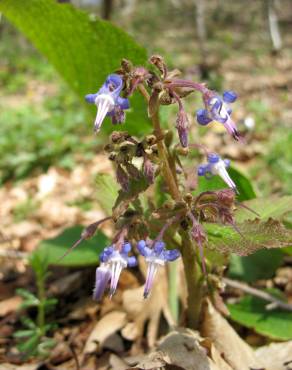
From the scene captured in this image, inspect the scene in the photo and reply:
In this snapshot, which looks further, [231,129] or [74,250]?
[74,250]

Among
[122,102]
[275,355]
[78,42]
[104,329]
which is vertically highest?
[78,42]

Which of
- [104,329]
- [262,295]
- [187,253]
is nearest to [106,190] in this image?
[187,253]

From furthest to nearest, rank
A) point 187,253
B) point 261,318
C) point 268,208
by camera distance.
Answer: point 261,318
point 268,208
point 187,253

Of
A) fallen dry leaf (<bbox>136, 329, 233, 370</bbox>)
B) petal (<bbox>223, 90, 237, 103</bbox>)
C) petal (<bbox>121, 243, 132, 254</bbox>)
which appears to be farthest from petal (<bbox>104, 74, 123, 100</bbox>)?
fallen dry leaf (<bbox>136, 329, 233, 370</bbox>)

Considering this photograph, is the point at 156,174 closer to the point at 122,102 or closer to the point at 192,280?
the point at 122,102

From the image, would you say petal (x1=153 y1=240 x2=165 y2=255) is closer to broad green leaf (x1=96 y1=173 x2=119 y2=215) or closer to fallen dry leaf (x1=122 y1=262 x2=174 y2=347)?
broad green leaf (x1=96 y1=173 x2=119 y2=215)

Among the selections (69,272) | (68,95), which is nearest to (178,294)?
(69,272)
